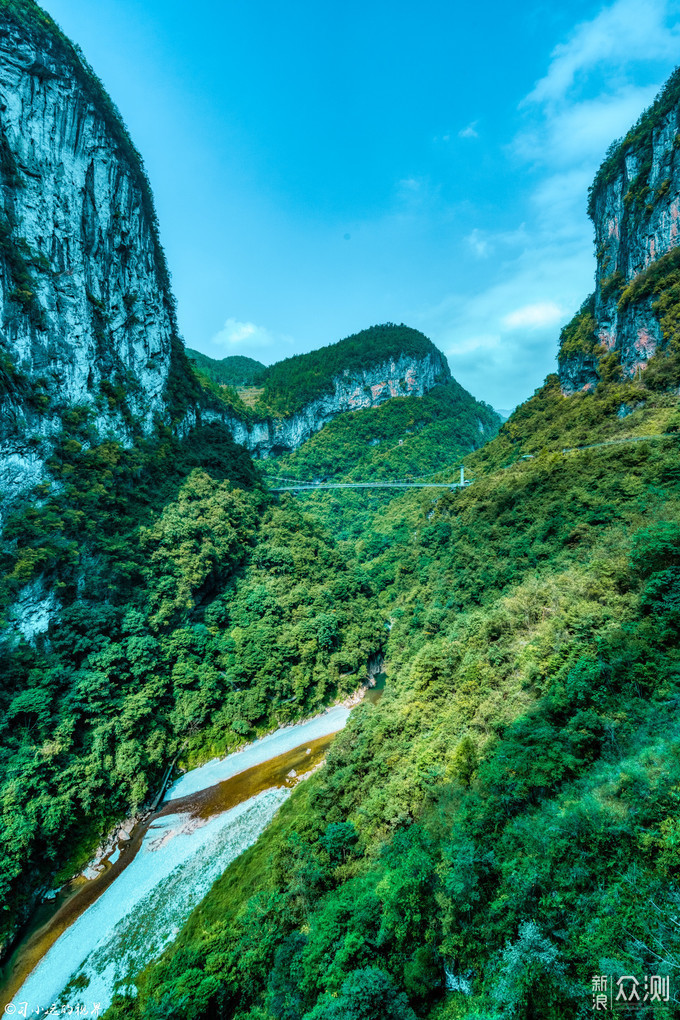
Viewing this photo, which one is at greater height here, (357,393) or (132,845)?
(357,393)

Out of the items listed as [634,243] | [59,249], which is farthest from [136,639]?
[634,243]

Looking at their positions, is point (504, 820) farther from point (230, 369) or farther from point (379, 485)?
point (230, 369)

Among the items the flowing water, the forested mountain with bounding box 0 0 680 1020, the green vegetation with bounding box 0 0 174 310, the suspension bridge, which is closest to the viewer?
the forested mountain with bounding box 0 0 680 1020

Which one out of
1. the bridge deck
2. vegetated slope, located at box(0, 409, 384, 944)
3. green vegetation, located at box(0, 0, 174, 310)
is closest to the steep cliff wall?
the bridge deck

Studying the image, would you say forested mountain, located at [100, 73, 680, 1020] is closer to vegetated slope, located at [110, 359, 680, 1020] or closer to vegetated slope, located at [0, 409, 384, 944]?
vegetated slope, located at [110, 359, 680, 1020]

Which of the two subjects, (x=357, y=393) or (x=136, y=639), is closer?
(x=136, y=639)

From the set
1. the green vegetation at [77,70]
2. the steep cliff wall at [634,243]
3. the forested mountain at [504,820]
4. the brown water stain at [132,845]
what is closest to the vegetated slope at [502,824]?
the forested mountain at [504,820]

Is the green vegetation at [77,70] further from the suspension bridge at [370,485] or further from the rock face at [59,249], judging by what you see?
the suspension bridge at [370,485]
